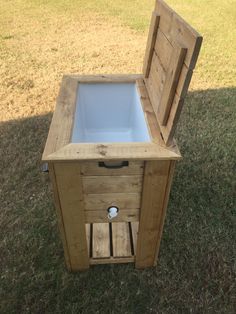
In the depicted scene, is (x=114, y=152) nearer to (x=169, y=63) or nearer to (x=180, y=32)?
(x=169, y=63)

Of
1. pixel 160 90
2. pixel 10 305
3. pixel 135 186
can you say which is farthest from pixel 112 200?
pixel 10 305

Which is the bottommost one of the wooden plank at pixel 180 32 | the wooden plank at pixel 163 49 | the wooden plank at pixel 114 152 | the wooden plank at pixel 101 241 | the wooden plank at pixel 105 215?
the wooden plank at pixel 101 241

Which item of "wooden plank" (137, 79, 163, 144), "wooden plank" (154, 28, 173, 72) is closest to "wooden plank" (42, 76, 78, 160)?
"wooden plank" (137, 79, 163, 144)

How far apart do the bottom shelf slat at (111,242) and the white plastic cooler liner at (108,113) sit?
0.66m

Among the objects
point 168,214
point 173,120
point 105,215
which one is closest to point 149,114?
point 173,120

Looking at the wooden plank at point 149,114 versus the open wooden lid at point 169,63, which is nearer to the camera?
the open wooden lid at point 169,63

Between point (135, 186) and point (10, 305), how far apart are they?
1.15 metres

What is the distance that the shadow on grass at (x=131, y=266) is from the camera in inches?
76.0

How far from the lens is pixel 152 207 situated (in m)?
1.65

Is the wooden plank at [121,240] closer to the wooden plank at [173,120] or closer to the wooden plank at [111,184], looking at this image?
the wooden plank at [111,184]

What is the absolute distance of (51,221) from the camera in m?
2.40

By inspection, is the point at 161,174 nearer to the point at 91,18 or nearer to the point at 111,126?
the point at 111,126

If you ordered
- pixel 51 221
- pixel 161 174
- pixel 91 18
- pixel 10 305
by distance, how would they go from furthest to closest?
pixel 91 18 → pixel 51 221 → pixel 10 305 → pixel 161 174

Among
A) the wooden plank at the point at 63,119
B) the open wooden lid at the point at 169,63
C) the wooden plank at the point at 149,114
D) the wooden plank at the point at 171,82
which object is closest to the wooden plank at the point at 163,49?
the open wooden lid at the point at 169,63
